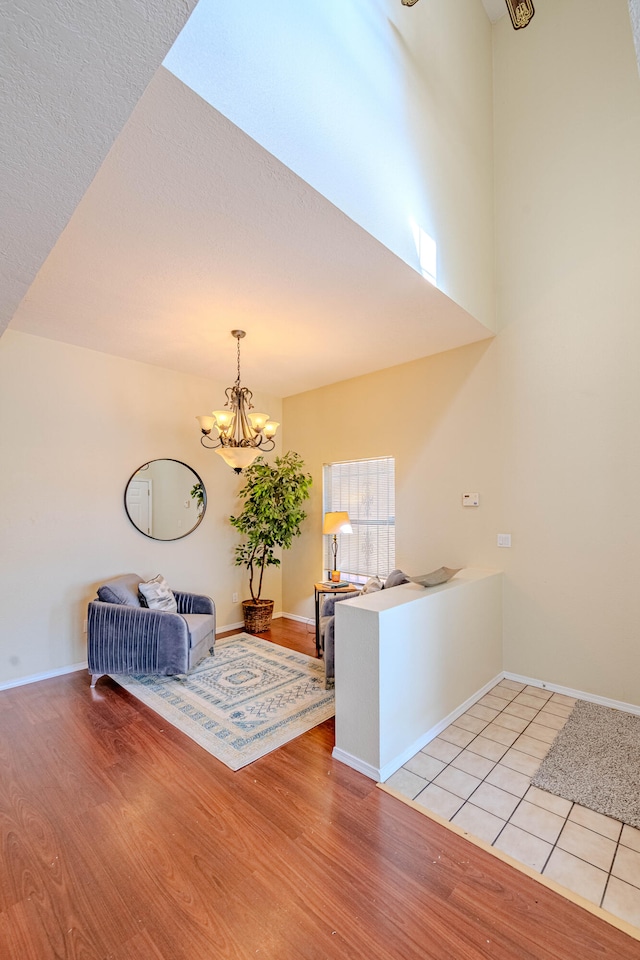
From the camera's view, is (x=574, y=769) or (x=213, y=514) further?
(x=213, y=514)

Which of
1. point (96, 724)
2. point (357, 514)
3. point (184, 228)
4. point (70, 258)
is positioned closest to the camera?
point (184, 228)

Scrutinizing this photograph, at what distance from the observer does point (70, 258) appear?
2.42m

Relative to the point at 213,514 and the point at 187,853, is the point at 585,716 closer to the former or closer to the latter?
the point at 187,853

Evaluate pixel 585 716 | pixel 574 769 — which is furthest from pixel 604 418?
pixel 574 769

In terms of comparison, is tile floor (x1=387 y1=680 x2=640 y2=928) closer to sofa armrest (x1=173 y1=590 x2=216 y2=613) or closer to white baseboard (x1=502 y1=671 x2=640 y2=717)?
white baseboard (x1=502 y1=671 x2=640 y2=717)

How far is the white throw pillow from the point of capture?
12.2 feet

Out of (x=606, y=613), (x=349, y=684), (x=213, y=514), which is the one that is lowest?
(x=349, y=684)

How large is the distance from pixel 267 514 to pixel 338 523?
2.81ft

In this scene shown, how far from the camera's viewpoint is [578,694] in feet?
10.3

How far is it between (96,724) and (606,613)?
12.1ft

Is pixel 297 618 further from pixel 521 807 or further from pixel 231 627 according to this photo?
pixel 521 807

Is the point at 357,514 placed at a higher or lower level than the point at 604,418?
lower

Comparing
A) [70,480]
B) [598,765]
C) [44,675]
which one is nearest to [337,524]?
[70,480]

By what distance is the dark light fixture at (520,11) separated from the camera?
269 cm
